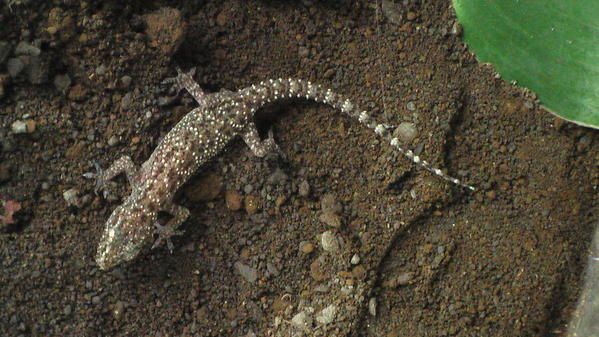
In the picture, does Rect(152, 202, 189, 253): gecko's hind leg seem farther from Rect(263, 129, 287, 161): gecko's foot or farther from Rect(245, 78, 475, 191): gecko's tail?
Rect(245, 78, 475, 191): gecko's tail

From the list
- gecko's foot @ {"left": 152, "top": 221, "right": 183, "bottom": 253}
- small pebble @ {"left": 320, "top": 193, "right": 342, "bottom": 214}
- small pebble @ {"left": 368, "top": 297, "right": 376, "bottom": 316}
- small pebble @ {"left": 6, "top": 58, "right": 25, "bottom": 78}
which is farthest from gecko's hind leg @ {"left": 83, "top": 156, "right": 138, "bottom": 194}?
small pebble @ {"left": 368, "top": 297, "right": 376, "bottom": 316}

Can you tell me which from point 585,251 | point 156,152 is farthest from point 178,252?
point 585,251

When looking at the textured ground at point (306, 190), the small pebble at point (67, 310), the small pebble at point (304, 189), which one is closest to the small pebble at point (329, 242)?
the textured ground at point (306, 190)

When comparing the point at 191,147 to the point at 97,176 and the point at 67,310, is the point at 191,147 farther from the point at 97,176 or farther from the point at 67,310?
the point at 67,310

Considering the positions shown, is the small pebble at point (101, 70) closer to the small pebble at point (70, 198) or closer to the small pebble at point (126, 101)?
the small pebble at point (126, 101)

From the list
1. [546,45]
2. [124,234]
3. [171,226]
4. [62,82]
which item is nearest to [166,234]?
[171,226]
